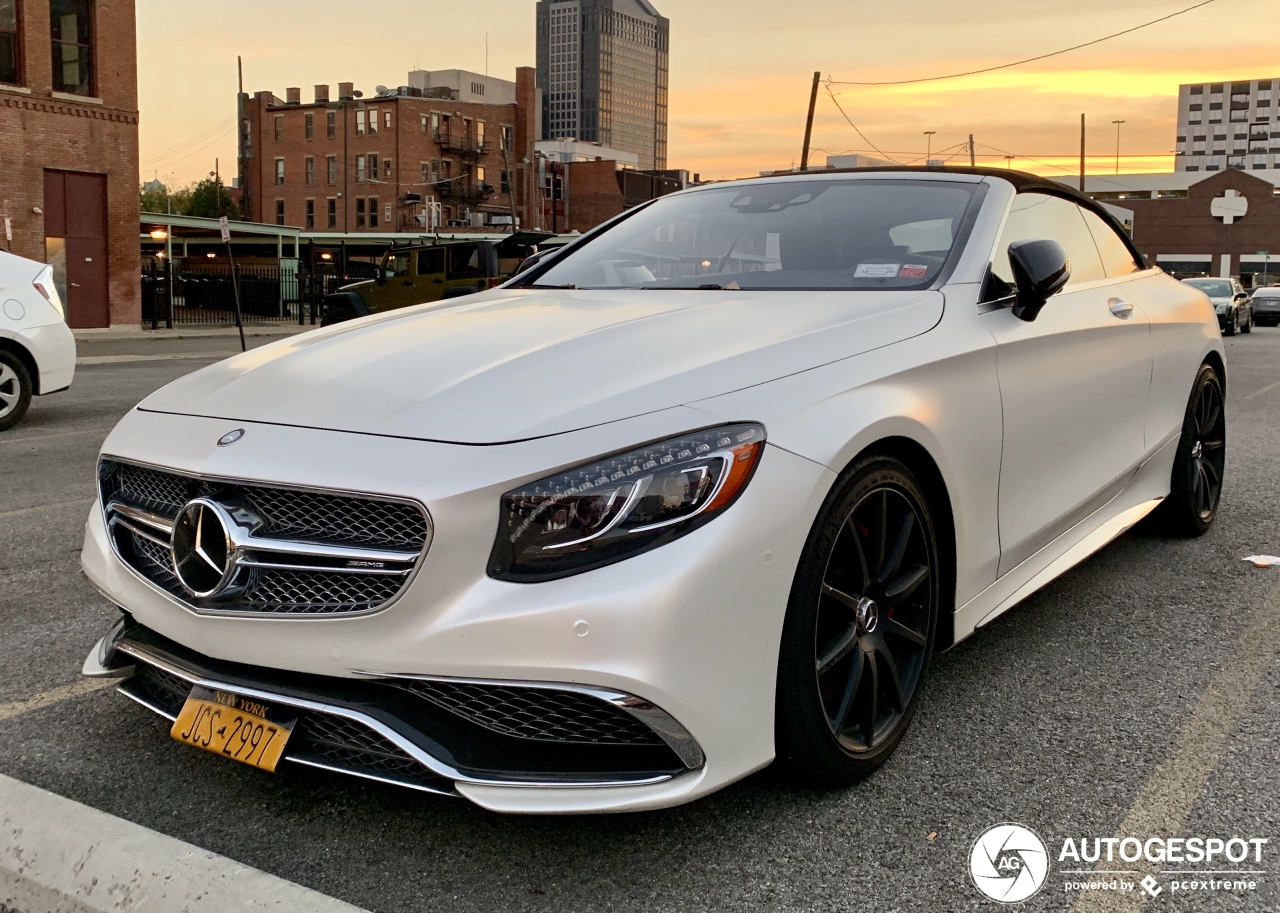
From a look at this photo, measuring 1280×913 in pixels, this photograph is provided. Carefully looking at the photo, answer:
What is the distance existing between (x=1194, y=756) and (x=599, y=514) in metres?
1.82

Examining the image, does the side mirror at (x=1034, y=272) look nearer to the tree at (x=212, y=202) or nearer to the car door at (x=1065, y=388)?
the car door at (x=1065, y=388)

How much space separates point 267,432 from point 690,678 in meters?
1.12

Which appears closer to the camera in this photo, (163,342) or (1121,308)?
(1121,308)

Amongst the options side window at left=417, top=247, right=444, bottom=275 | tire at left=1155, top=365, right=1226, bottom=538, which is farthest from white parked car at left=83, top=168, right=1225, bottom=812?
side window at left=417, top=247, right=444, bottom=275

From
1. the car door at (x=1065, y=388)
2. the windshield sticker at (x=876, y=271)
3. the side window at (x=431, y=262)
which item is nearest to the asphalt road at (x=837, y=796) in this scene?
the car door at (x=1065, y=388)

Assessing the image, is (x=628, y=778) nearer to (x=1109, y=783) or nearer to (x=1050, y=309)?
(x=1109, y=783)

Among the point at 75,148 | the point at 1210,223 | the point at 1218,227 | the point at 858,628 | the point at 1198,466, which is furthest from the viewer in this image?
the point at 1210,223

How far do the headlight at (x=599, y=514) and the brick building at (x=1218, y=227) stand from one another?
10237 cm

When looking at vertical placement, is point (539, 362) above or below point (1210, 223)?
below

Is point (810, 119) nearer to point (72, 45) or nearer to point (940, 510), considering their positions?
point (72, 45)

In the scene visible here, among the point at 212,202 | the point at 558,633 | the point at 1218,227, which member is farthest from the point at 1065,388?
the point at 1218,227

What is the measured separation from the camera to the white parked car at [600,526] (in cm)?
223

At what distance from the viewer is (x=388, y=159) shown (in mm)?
78750

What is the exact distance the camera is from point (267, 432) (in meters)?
2.59
